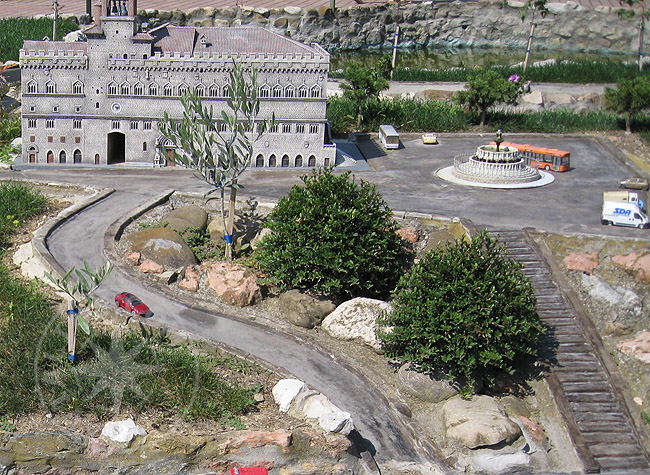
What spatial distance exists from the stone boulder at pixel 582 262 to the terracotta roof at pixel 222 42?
20405mm

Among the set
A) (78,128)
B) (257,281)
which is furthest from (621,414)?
(78,128)

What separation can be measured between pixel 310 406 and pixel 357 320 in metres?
7.77

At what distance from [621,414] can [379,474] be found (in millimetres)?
12053

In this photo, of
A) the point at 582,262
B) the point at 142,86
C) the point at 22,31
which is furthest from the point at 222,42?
the point at 22,31

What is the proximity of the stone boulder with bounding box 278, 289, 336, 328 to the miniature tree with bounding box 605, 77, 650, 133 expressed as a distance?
3472 cm

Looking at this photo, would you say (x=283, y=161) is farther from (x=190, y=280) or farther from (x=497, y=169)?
(x=190, y=280)

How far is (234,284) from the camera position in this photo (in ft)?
139

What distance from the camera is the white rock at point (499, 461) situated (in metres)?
33.7

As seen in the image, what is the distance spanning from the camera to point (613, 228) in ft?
155

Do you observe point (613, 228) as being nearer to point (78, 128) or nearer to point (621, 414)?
point (621, 414)

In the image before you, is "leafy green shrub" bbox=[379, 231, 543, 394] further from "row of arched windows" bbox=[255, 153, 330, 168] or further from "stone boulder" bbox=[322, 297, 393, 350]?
"row of arched windows" bbox=[255, 153, 330, 168]

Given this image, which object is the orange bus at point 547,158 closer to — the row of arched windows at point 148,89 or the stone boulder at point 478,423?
the row of arched windows at point 148,89

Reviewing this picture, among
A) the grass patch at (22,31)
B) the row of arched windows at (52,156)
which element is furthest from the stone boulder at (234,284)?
the grass patch at (22,31)

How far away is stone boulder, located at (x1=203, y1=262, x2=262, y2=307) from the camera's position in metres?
42.0
